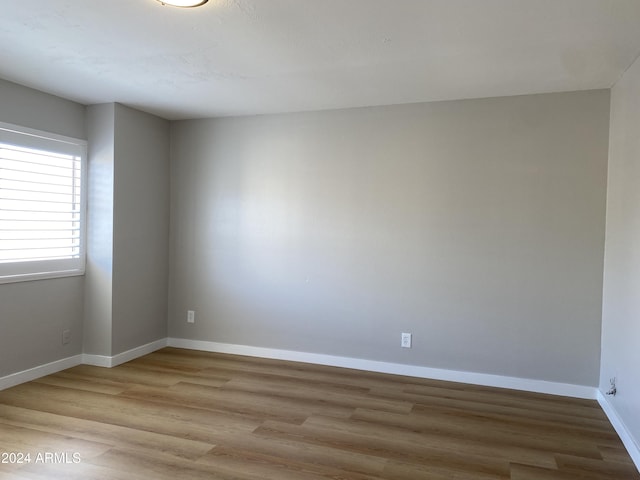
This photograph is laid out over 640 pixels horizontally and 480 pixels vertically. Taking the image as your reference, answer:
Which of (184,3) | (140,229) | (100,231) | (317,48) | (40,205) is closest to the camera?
(184,3)

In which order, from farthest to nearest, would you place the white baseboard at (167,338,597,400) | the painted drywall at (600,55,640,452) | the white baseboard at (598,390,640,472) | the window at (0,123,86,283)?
1. the white baseboard at (167,338,597,400)
2. the window at (0,123,86,283)
3. the painted drywall at (600,55,640,452)
4. the white baseboard at (598,390,640,472)

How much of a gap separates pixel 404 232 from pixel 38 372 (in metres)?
3.24

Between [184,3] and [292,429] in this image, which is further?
[292,429]

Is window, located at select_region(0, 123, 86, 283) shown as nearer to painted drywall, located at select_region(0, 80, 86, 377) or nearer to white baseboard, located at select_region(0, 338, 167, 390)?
painted drywall, located at select_region(0, 80, 86, 377)

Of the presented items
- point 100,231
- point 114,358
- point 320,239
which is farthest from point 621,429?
point 100,231

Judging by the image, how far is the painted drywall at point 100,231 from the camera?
13.6ft

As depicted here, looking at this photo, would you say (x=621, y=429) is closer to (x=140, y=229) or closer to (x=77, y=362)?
(x=140, y=229)

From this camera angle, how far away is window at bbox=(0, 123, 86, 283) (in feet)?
11.6

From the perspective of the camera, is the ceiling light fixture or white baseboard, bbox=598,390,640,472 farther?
white baseboard, bbox=598,390,640,472

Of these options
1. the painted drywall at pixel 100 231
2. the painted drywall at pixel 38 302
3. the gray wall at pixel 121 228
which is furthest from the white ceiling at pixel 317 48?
the gray wall at pixel 121 228

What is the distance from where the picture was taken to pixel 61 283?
401 cm

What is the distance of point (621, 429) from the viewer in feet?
9.52

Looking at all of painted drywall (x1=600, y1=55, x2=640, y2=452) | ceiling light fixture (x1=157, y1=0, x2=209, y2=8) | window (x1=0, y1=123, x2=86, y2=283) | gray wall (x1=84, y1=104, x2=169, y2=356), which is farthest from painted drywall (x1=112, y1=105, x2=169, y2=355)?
painted drywall (x1=600, y1=55, x2=640, y2=452)

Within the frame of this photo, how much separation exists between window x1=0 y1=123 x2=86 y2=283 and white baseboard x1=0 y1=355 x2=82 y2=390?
2.44 ft
